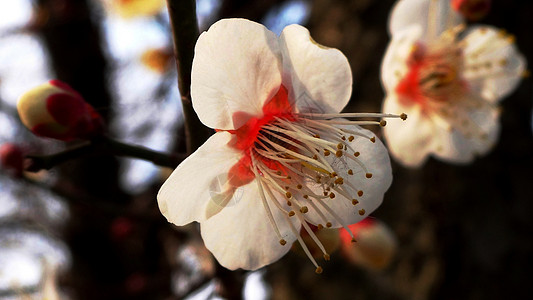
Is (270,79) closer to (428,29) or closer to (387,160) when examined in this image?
(387,160)

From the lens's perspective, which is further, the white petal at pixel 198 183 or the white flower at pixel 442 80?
→ the white flower at pixel 442 80

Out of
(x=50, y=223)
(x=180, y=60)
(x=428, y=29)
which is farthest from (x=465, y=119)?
(x=50, y=223)

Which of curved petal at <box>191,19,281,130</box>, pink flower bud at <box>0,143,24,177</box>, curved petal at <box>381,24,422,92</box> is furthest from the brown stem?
curved petal at <box>381,24,422,92</box>

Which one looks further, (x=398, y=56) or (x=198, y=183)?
(x=398, y=56)

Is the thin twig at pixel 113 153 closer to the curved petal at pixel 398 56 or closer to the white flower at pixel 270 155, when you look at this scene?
the white flower at pixel 270 155

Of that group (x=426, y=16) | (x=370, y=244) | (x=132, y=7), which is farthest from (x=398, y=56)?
(x=132, y=7)

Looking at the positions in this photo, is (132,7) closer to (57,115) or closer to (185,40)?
(57,115)

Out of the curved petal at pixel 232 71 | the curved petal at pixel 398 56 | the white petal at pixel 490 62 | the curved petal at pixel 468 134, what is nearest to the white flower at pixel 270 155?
the curved petal at pixel 232 71

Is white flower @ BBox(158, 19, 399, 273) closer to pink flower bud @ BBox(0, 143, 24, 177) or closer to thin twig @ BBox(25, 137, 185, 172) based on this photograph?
thin twig @ BBox(25, 137, 185, 172)
